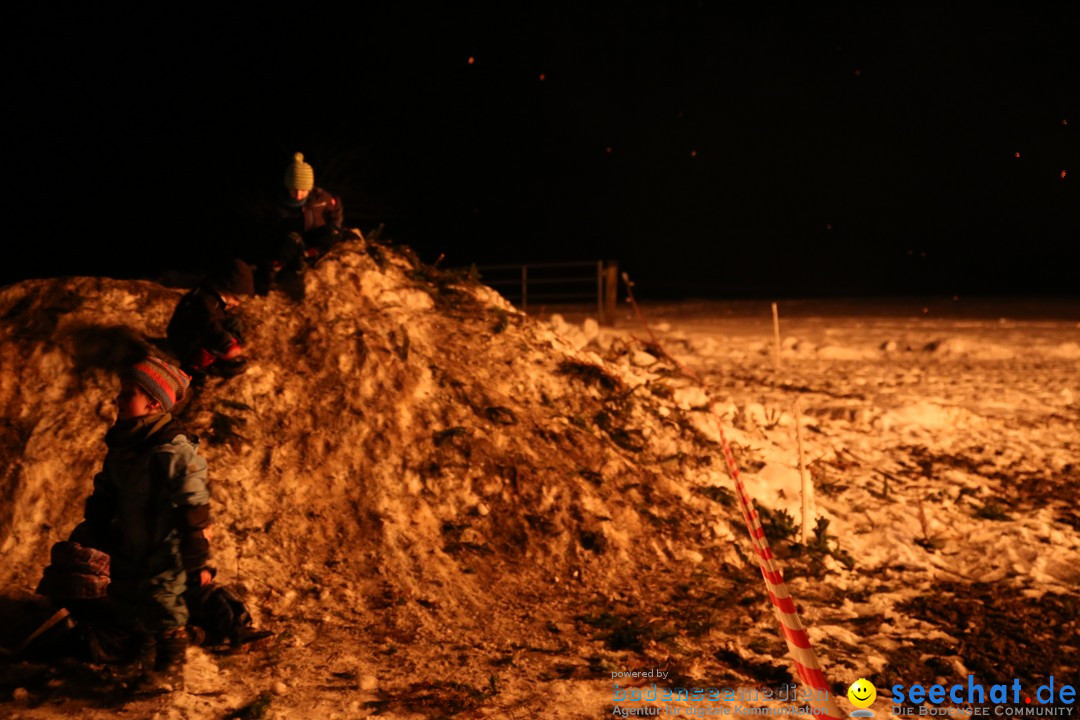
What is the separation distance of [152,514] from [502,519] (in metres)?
2.43

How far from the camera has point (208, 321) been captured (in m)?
6.32

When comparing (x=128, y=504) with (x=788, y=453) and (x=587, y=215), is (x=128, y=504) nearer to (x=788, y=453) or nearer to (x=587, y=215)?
(x=788, y=453)

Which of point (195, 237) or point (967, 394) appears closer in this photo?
point (967, 394)

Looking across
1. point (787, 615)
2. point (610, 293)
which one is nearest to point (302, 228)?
point (787, 615)

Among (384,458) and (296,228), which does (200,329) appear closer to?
(384,458)

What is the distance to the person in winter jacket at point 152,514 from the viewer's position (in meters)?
4.09

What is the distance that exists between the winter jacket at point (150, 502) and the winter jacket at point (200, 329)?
2.15m

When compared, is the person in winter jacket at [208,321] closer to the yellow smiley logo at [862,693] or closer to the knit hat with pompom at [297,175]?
the knit hat with pompom at [297,175]

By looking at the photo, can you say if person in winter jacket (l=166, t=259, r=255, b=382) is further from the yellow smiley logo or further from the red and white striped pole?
the yellow smiley logo

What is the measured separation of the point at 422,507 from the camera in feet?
19.6

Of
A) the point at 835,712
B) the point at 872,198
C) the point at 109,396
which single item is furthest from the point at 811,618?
the point at 872,198

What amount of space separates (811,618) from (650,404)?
9.85 feet

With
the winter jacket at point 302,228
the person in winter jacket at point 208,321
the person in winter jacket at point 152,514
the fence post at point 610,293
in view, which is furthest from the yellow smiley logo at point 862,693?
the fence post at point 610,293

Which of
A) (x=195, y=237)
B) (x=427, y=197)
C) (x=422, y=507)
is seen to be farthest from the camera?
(x=427, y=197)
